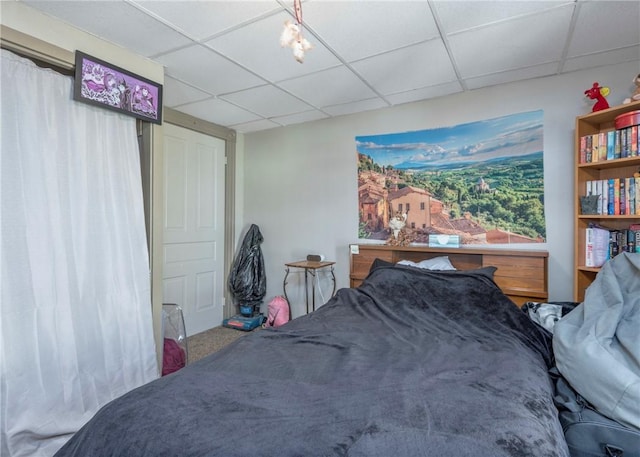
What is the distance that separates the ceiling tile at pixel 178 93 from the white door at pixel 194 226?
331 mm

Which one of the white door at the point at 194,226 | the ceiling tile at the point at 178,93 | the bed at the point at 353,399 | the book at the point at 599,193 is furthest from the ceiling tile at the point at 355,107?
the bed at the point at 353,399

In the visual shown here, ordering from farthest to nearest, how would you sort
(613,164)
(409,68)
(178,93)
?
(178,93) → (409,68) → (613,164)

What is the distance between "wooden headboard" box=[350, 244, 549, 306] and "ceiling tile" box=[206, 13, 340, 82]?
1.63 meters

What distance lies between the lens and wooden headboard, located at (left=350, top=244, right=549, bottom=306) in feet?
7.79

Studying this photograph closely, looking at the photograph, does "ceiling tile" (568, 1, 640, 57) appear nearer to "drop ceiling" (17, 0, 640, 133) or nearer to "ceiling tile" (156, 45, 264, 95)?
"drop ceiling" (17, 0, 640, 133)

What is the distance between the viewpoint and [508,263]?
247 cm

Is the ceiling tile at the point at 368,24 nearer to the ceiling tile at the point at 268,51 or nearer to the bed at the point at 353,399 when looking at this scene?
the ceiling tile at the point at 268,51

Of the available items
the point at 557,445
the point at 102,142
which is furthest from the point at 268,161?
the point at 557,445

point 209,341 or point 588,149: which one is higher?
point 588,149

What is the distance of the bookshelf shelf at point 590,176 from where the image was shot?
2.12 m

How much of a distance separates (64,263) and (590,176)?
3436mm

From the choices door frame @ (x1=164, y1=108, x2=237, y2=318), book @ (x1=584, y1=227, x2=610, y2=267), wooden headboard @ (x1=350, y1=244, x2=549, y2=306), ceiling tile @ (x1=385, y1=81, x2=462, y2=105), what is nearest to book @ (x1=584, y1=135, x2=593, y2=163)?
book @ (x1=584, y1=227, x2=610, y2=267)

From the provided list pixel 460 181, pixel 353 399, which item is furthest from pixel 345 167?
pixel 353 399

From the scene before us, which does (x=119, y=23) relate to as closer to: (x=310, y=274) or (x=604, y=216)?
(x=310, y=274)
